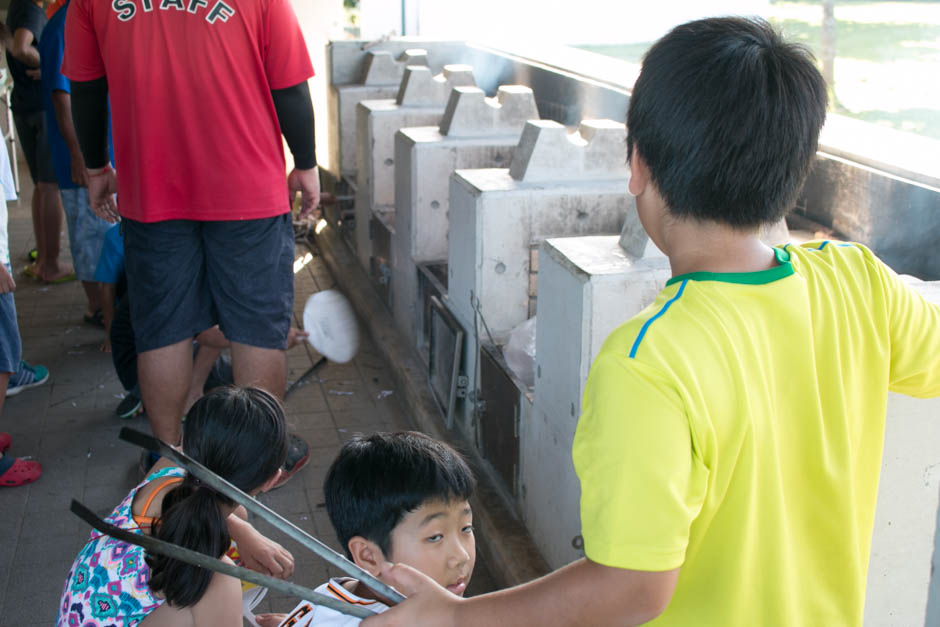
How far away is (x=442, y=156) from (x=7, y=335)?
1.84 meters

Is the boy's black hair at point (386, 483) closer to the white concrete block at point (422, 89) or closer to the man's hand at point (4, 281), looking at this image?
the man's hand at point (4, 281)

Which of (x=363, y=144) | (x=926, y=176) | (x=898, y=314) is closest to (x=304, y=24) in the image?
(x=363, y=144)

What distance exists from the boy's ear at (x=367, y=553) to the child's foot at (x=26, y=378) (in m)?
3.03

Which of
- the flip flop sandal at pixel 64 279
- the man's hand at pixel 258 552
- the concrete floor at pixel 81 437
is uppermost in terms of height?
the man's hand at pixel 258 552

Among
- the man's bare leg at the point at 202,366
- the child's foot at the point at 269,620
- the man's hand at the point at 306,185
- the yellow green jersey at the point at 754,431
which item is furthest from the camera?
the man's bare leg at the point at 202,366

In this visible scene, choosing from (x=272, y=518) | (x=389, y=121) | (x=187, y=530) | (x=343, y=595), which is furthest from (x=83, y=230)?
(x=272, y=518)

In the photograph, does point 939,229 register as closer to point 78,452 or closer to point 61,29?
point 78,452

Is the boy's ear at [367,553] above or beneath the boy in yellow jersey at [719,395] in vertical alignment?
beneath

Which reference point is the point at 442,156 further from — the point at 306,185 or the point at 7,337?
the point at 7,337

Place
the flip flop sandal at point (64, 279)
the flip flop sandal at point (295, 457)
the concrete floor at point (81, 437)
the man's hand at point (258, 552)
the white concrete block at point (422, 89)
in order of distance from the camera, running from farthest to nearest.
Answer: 1. the flip flop sandal at point (64, 279)
2. the white concrete block at point (422, 89)
3. the flip flop sandal at point (295, 457)
4. the concrete floor at point (81, 437)
5. the man's hand at point (258, 552)

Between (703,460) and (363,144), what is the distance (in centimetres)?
422

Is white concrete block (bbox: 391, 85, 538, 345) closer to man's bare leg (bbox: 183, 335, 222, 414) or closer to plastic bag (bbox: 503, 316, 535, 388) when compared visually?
man's bare leg (bbox: 183, 335, 222, 414)

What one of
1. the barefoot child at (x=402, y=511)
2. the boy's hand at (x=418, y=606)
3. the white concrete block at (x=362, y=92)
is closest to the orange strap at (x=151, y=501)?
the barefoot child at (x=402, y=511)

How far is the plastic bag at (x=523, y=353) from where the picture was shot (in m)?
3.09
